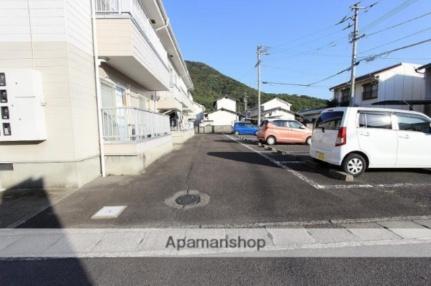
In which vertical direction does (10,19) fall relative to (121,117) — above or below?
above

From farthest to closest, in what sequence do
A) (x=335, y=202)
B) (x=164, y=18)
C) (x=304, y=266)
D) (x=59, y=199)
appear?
(x=164, y=18)
(x=59, y=199)
(x=335, y=202)
(x=304, y=266)

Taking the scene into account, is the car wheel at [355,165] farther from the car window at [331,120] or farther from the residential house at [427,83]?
the residential house at [427,83]

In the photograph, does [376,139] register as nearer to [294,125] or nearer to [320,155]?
[320,155]

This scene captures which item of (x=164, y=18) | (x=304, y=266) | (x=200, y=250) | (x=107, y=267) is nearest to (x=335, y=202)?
(x=304, y=266)

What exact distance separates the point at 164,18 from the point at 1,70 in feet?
30.3

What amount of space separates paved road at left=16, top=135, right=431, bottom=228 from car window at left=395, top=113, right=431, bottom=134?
119cm

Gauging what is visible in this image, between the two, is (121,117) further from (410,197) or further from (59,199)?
(410,197)

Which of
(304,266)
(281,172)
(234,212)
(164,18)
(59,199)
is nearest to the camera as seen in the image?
(304,266)

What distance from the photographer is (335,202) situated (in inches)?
182

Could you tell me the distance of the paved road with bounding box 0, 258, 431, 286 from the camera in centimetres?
246

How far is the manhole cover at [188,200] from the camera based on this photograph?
4742 millimetres

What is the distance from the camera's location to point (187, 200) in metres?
4.91

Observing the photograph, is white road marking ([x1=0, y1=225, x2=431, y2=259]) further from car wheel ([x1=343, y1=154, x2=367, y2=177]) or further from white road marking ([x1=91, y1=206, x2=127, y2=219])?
car wheel ([x1=343, y1=154, x2=367, y2=177])

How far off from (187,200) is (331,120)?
429cm
